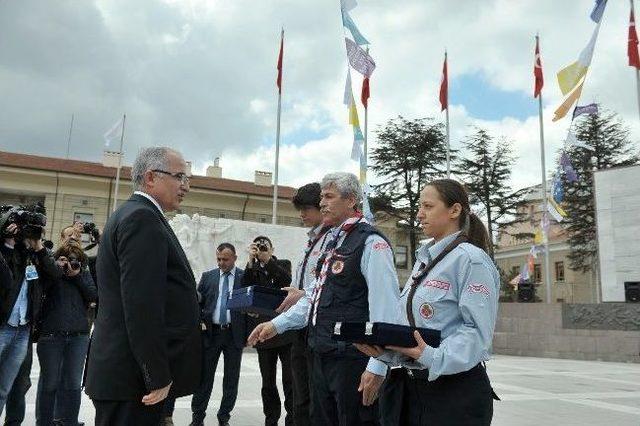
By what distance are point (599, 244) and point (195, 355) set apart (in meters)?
19.9

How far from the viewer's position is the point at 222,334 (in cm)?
604

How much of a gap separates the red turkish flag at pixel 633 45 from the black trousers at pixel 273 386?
17.1 meters

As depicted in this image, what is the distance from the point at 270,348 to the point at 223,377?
0.66 meters

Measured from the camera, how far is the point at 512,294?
4259 centimetres

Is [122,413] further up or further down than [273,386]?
further up

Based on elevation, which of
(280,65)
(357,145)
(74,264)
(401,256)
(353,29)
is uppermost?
(280,65)

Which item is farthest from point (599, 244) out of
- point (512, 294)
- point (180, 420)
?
point (512, 294)

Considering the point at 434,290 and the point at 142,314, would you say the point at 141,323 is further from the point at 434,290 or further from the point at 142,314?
the point at 434,290

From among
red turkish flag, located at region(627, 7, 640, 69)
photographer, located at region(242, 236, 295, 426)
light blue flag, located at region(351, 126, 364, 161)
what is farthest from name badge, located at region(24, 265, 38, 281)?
red turkish flag, located at region(627, 7, 640, 69)

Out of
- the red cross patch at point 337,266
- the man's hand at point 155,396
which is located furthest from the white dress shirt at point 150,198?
the red cross patch at point 337,266

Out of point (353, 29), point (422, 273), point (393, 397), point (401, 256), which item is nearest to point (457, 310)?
point (422, 273)

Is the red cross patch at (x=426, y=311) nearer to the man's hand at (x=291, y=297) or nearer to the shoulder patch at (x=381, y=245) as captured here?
the shoulder patch at (x=381, y=245)

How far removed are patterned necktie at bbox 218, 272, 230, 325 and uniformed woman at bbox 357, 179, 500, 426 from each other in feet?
13.1

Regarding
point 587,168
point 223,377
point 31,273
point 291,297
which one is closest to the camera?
point 291,297
